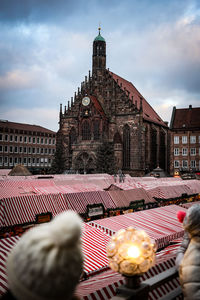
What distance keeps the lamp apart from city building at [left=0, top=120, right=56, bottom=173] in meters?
60.5

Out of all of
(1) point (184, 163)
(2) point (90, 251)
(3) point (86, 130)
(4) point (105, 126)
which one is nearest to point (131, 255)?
(2) point (90, 251)

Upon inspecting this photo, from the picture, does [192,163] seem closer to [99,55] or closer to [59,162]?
[59,162]

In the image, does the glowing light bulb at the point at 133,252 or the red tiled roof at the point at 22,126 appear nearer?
the glowing light bulb at the point at 133,252

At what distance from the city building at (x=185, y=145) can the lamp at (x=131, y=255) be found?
44.9 m

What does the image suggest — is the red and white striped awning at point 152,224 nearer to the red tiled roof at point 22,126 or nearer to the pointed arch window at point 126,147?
the pointed arch window at point 126,147

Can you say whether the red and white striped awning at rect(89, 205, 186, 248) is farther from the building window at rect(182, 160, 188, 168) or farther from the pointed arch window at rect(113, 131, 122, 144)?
the building window at rect(182, 160, 188, 168)

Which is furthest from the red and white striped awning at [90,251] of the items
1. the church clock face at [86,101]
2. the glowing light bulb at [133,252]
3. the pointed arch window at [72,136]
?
the pointed arch window at [72,136]

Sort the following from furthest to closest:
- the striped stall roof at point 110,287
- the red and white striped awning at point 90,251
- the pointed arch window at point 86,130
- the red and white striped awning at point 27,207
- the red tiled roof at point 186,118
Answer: the red tiled roof at point 186,118 → the pointed arch window at point 86,130 → the red and white striped awning at point 27,207 → the red and white striped awning at point 90,251 → the striped stall roof at point 110,287

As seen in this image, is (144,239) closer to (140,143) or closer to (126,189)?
(126,189)

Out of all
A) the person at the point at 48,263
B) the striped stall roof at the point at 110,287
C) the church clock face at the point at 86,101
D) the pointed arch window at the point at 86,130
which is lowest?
the striped stall roof at the point at 110,287

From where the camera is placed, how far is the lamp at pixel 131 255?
2.93 m

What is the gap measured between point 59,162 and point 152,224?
127ft

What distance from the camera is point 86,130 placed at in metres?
45.4

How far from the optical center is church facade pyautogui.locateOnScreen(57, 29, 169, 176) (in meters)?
43.1
